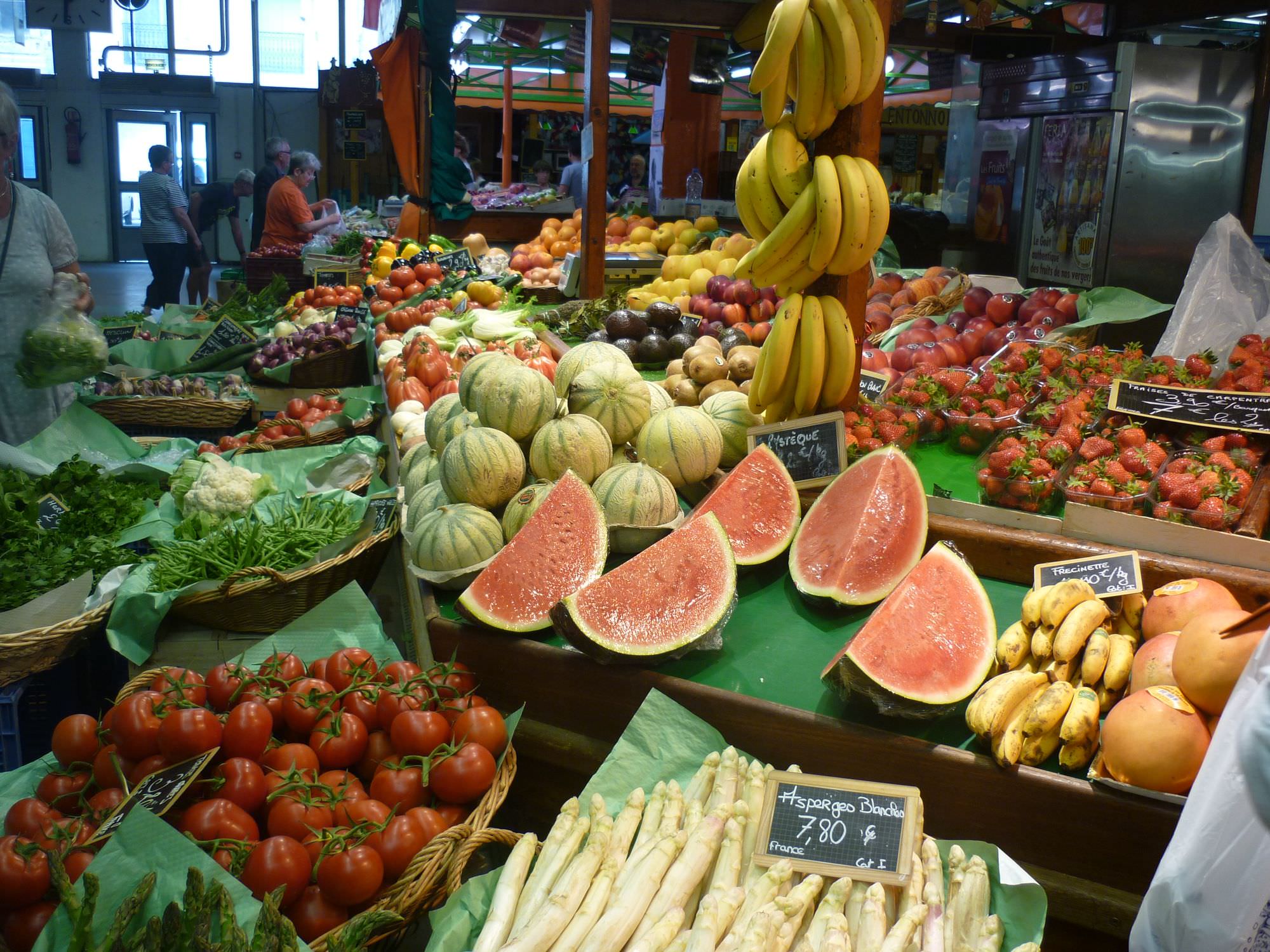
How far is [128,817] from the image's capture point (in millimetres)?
1528

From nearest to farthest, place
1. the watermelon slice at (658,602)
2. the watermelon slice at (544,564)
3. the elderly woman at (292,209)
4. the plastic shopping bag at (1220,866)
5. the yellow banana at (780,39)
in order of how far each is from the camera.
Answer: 1. the plastic shopping bag at (1220,866)
2. the watermelon slice at (658,602)
3. the watermelon slice at (544,564)
4. the yellow banana at (780,39)
5. the elderly woman at (292,209)

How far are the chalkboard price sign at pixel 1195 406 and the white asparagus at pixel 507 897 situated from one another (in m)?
1.93

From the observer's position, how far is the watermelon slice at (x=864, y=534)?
2.15m

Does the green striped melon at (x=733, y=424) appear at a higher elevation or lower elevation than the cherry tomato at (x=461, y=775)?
higher

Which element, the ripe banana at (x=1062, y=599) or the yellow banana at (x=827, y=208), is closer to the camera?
the ripe banana at (x=1062, y=599)

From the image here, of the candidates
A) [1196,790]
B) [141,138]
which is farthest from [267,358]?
[141,138]

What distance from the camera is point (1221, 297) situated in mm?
3500

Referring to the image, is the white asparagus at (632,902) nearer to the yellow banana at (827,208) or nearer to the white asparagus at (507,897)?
the white asparagus at (507,897)

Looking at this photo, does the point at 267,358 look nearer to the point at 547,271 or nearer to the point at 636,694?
the point at 547,271

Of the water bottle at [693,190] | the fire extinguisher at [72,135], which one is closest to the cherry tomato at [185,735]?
the water bottle at [693,190]

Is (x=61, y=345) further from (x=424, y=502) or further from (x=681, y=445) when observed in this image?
(x=681, y=445)

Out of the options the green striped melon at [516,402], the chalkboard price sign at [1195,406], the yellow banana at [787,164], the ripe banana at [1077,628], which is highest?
the yellow banana at [787,164]

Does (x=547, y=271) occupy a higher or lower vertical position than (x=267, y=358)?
higher

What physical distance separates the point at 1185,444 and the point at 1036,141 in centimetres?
377
